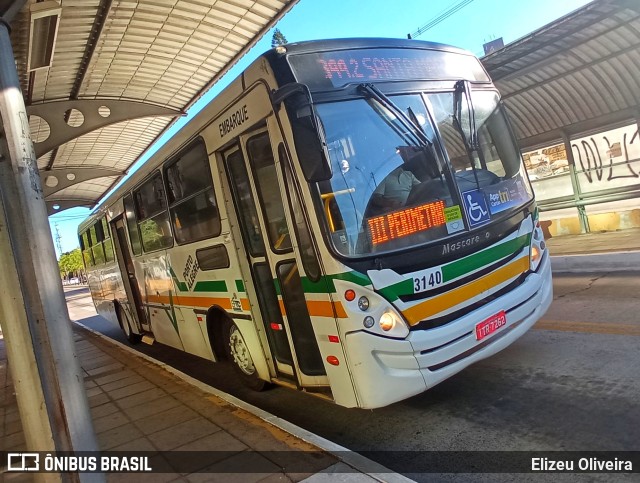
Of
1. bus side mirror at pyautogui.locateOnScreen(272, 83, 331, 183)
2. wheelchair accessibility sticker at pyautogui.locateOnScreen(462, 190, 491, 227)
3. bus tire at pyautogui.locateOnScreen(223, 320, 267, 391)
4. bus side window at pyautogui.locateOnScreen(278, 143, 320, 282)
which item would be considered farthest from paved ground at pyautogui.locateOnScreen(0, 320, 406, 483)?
wheelchair accessibility sticker at pyautogui.locateOnScreen(462, 190, 491, 227)

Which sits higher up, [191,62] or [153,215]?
[191,62]

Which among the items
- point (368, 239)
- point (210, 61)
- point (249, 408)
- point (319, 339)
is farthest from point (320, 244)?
point (210, 61)

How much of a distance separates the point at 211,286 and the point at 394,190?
2.72 meters

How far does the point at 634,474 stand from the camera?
9.09ft

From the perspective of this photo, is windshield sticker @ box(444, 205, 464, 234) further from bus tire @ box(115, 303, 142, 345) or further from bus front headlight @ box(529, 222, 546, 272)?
bus tire @ box(115, 303, 142, 345)

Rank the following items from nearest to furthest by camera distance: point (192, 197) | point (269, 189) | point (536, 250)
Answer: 1. point (269, 189)
2. point (536, 250)
3. point (192, 197)

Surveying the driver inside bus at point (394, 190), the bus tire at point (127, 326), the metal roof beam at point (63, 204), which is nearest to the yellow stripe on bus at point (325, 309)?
the driver inside bus at point (394, 190)

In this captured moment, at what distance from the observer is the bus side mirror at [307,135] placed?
3373 millimetres

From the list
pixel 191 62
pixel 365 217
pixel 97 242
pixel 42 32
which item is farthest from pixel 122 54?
pixel 365 217

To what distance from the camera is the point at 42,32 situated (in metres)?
6.64

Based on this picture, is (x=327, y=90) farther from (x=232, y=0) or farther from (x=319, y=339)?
(x=232, y=0)

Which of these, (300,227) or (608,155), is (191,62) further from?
(608,155)

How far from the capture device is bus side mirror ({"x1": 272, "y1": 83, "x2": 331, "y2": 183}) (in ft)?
11.1

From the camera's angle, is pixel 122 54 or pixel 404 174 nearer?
pixel 404 174
